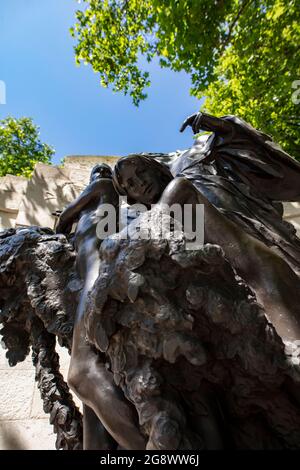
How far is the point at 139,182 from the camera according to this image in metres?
2.37

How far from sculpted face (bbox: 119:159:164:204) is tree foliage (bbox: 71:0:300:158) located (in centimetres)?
494

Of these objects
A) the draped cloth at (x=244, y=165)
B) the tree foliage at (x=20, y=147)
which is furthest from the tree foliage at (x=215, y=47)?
the tree foliage at (x=20, y=147)

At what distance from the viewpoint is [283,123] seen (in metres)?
8.57

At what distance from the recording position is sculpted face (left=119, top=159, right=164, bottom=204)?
2.37 meters

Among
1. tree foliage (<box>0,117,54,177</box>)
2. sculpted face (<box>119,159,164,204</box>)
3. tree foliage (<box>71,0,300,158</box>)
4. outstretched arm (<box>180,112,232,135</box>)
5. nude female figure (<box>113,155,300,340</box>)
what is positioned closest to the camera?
nude female figure (<box>113,155,300,340</box>)

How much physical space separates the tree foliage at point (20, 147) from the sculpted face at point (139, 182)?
1331 centimetres

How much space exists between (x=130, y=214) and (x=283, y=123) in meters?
7.25

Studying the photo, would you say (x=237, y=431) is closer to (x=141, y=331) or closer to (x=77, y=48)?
(x=141, y=331)

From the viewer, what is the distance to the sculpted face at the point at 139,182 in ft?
7.77

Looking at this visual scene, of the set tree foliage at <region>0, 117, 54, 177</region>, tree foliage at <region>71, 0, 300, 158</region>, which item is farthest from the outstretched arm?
tree foliage at <region>0, 117, 54, 177</region>

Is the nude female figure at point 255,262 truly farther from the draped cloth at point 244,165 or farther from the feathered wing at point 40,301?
the feathered wing at point 40,301

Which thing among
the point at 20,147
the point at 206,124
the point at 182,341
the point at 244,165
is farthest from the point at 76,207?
the point at 20,147

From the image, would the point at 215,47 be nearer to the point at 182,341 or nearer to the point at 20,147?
the point at 182,341

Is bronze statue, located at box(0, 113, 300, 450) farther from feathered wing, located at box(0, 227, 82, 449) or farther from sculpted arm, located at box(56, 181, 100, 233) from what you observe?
sculpted arm, located at box(56, 181, 100, 233)
